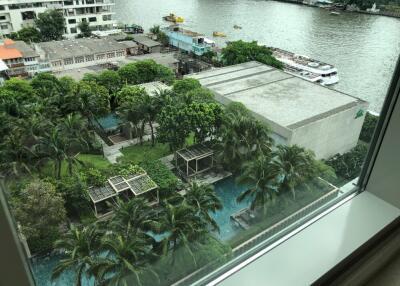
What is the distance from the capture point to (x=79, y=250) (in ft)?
4.81

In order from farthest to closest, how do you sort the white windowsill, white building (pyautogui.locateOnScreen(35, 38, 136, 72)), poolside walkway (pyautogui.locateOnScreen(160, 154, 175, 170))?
white building (pyautogui.locateOnScreen(35, 38, 136, 72)) < poolside walkway (pyautogui.locateOnScreen(160, 154, 175, 170)) < the white windowsill

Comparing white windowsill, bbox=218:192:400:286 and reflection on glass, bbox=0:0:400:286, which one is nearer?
white windowsill, bbox=218:192:400:286

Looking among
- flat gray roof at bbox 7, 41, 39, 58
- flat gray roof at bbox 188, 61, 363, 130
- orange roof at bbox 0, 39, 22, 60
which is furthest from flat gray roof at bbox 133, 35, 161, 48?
orange roof at bbox 0, 39, 22, 60

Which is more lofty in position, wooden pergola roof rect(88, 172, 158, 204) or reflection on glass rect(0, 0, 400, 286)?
reflection on glass rect(0, 0, 400, 286)

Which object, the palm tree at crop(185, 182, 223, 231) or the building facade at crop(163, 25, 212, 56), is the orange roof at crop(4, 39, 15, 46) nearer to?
the building facade at crop(163, 25, 212, 56)

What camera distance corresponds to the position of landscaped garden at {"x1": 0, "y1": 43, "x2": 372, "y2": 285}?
1051 mm

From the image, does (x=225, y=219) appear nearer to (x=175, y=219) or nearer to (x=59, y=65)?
(x=175, y=219)

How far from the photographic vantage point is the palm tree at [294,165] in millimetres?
1767

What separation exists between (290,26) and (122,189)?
13.7ft

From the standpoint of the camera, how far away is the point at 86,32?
18.4ft

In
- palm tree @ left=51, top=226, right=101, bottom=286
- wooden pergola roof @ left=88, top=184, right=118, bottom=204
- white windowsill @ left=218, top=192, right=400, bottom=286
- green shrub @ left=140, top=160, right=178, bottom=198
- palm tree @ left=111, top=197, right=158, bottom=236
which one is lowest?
green shrub @ left=140, top=160, right=178, bottom=198

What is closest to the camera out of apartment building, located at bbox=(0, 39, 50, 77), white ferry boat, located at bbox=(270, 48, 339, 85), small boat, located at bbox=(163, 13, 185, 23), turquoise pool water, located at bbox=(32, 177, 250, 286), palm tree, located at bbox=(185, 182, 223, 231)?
turquoise pool water, located at bbox=(32, 177, 250, 286)

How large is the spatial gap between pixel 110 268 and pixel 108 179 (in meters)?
1.66

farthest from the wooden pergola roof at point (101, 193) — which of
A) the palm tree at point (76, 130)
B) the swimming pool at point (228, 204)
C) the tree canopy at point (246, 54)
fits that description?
the tree canopy at point (246, 54)
